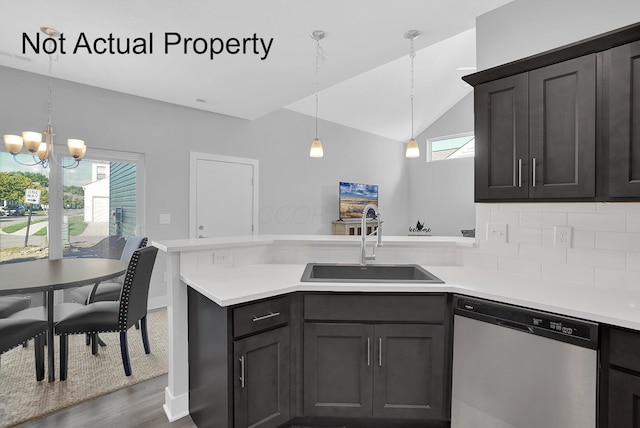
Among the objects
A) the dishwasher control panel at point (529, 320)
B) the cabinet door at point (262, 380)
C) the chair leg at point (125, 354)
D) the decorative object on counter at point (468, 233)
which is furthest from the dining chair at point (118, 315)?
the decorative object on counter at point (468, 233)

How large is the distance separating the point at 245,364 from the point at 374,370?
0.69 meters

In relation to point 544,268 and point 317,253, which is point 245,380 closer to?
point 317,253

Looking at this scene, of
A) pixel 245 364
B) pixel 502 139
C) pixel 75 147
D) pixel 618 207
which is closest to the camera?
pixel 245 364

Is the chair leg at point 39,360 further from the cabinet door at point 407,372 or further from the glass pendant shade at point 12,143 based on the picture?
the cabinet door at point 407,372

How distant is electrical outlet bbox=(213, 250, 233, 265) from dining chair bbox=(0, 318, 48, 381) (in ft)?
4.33

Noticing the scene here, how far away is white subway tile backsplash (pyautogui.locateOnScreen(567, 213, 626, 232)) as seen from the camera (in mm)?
1714

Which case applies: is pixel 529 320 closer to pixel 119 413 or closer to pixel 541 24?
pixel 541 24

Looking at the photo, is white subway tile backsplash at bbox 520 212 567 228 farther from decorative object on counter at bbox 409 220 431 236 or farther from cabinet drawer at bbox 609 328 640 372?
decorative object on counter at bbox 409 220 431 236

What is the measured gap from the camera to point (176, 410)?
6.54 feet

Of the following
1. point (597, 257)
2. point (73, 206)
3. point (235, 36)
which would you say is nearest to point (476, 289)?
point (597, 257)

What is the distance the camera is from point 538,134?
68.4 inches

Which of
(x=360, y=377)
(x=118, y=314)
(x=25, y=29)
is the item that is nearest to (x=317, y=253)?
(x=360, y=377)

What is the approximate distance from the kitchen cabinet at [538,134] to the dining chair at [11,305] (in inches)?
141

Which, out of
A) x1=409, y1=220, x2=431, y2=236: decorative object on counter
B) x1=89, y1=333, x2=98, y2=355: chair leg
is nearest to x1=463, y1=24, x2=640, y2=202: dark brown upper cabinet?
x1=89, y1=333, x2=98, y2=355: chair leg
